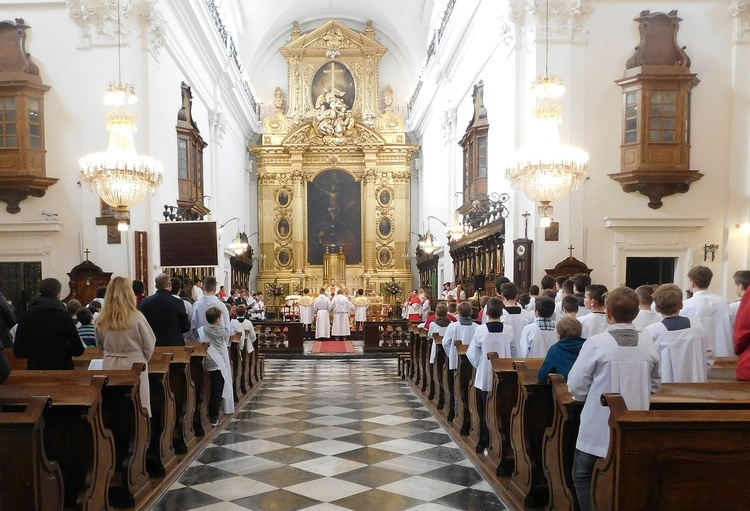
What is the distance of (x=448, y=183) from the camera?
20281 millimetres

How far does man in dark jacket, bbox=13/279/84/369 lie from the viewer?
4.89 m

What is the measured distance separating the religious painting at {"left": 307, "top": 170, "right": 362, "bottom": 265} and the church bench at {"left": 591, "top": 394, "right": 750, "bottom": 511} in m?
23.7

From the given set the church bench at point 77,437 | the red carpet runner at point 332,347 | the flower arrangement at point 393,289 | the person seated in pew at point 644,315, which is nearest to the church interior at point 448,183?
the church bench at point 77,437

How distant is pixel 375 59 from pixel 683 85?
17.0 meters

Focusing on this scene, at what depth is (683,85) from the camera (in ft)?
39.8

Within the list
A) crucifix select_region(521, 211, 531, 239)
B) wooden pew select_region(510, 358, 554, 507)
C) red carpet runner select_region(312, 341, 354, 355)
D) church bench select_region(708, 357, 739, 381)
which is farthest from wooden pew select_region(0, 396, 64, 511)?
red carpet runner select_region(312, 341, 354, 355)

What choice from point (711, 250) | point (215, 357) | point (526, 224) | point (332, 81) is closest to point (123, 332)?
point (215, 357)

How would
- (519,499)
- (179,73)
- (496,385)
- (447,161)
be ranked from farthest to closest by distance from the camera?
(447,161), (179,73), (496,385), (519,499)

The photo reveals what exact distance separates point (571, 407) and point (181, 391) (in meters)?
4.09

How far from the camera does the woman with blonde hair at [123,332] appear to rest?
5.03 meters

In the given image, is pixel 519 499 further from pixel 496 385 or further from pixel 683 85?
pixel 683 85

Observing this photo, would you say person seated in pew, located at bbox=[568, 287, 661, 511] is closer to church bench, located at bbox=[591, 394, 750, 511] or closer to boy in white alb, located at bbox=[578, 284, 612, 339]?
church bench, located at bbox=[591, 394, 750, 511]

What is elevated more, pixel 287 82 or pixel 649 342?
pixel 287 82

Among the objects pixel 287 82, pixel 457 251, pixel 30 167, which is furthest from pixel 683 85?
Result: pixel 287 82
